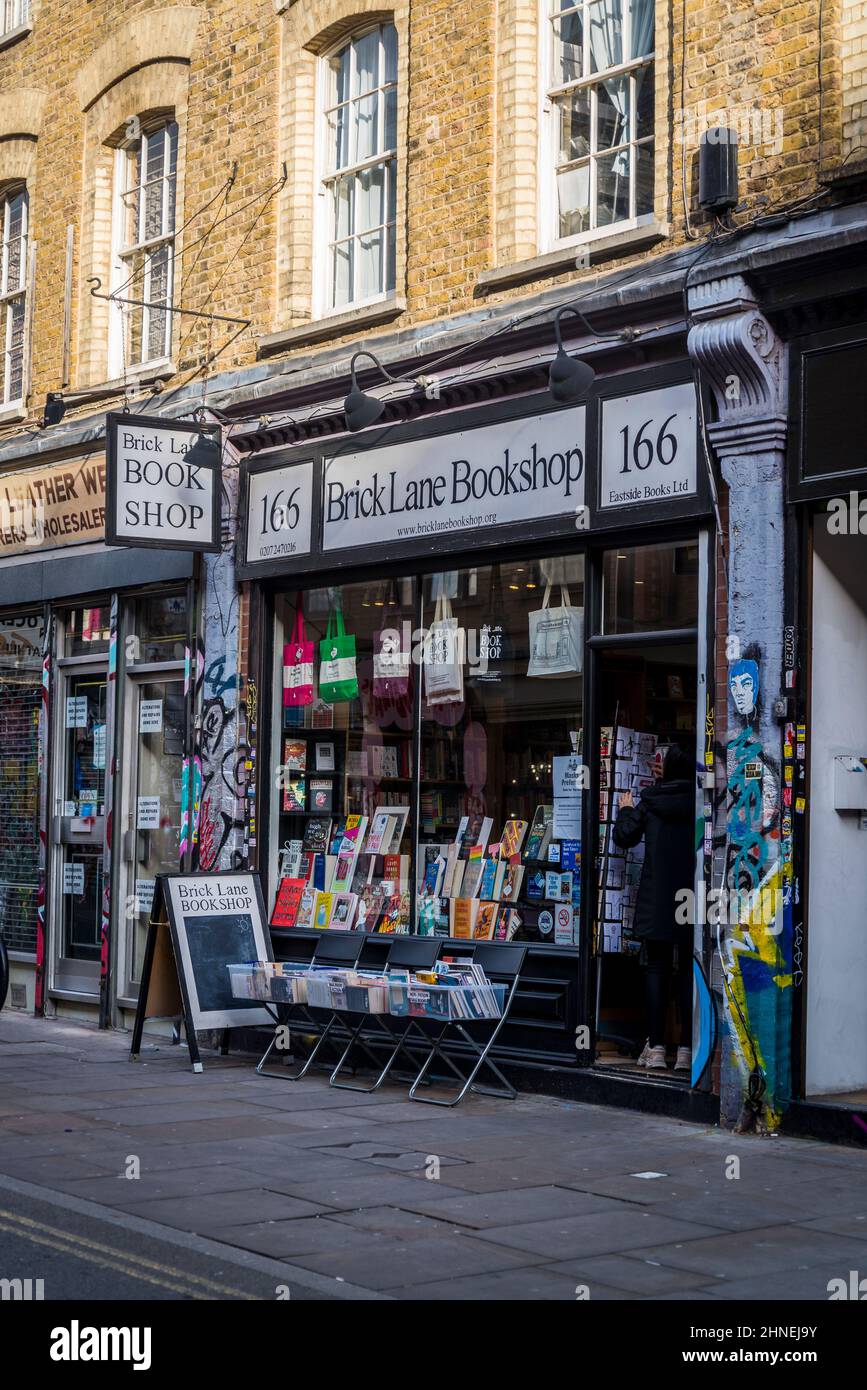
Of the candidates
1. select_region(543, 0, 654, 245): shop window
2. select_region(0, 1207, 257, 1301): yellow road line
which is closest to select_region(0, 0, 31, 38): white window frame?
select_region(543, 0, 654, 245): shop window

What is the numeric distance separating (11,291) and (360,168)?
5051 millimetres

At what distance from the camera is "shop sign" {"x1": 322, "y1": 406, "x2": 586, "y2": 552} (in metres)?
10.3

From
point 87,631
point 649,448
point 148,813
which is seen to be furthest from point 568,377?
point 87,631

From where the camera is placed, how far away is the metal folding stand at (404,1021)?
10273mm

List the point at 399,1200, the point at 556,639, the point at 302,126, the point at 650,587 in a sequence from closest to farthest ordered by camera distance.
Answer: the point at 399,1200, the point at 650,587, the point at 556,639, the point at 302,126

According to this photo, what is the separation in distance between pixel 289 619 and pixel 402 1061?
3.47 metres

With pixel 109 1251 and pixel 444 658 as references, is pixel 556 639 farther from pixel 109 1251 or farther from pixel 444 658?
pixel 109 1251

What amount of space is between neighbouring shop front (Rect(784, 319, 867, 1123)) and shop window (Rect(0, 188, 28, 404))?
9.29m

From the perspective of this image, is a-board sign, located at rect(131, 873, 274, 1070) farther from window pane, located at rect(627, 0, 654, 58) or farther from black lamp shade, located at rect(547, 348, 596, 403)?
window pane, located at rect(627, 0, 654, 58)

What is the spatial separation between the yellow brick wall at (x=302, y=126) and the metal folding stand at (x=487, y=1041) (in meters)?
4.20

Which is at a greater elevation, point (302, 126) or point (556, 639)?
point (302, 126)

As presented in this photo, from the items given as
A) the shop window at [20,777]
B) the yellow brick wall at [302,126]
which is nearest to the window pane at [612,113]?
the yellow brick wall at [302,126]

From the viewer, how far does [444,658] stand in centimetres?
1138
